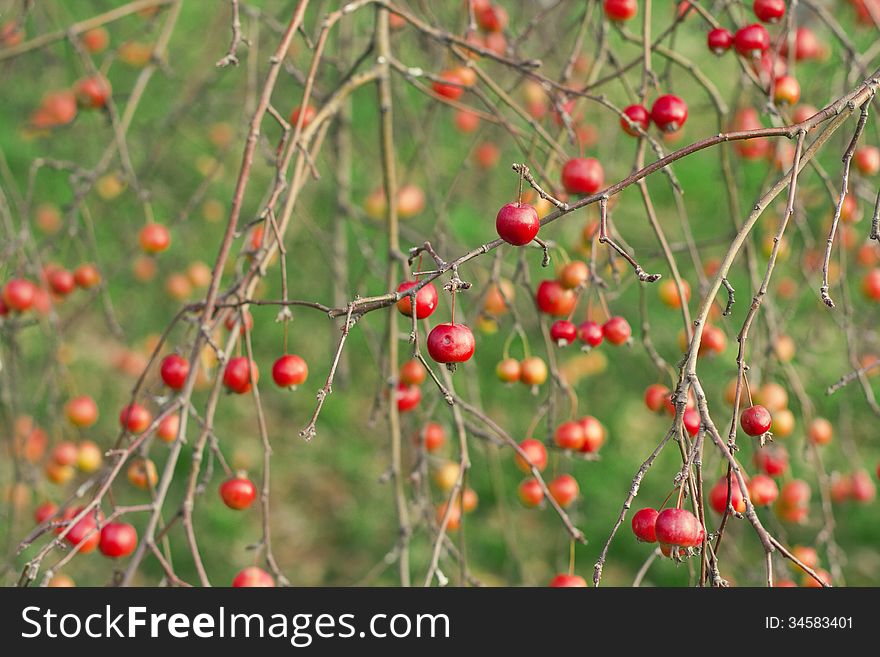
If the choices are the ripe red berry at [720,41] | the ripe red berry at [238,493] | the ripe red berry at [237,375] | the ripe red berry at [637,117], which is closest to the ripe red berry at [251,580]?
the ripe red berry at [238,493]

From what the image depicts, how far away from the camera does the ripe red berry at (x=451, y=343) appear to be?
1448 mm

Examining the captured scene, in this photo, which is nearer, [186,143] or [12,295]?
[12,295]

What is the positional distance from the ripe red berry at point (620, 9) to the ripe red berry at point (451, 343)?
3.49 ft

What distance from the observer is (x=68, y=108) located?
10.5 ft

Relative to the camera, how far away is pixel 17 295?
8.11 ft

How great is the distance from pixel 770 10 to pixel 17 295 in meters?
1.92

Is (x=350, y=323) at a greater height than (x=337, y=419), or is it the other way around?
(x=337, y=419)

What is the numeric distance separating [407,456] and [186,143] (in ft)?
8.26

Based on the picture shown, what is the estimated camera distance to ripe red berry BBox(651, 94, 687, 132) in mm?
1979

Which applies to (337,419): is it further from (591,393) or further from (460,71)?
(460,71)

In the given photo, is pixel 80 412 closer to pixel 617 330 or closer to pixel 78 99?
pixel 78 99

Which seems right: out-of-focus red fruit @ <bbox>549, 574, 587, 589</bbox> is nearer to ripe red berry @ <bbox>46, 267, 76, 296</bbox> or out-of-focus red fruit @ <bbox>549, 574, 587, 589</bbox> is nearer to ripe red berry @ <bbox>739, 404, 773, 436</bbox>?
ripe red berry @ <bbox>739, 404, 773, 436</bbox>

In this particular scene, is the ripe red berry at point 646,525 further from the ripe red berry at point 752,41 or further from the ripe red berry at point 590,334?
the ripe red berry at point 752,41
